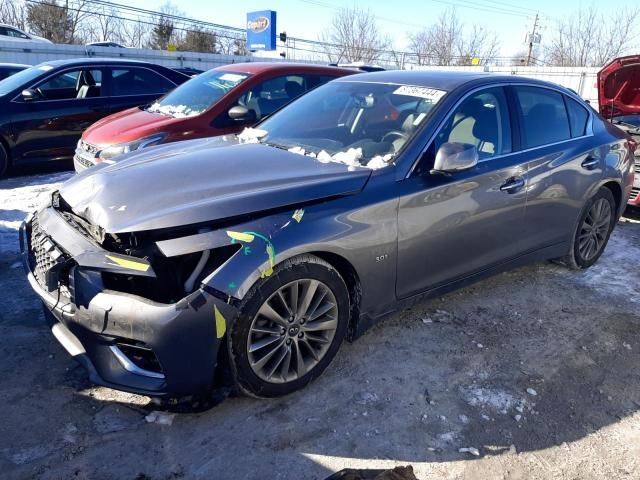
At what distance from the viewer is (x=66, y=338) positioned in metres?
2.67

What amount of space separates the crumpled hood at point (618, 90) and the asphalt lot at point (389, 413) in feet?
13.5

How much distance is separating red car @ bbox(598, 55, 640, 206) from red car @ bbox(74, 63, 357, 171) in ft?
11.2

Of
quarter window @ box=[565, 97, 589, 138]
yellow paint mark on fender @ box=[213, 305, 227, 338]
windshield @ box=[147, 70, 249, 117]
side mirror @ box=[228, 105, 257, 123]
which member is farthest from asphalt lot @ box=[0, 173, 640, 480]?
windshield @ box=[147, 70, 249, 117]

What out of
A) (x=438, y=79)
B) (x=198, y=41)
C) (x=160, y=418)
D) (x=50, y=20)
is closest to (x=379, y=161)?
(x=438, y=79)

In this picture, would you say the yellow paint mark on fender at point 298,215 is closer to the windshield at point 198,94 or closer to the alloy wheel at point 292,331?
the alloy wheel at point 292,331

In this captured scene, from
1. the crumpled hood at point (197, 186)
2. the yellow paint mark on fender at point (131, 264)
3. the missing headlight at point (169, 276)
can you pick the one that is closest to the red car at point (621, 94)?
the crumpled hood at point (197, 186)

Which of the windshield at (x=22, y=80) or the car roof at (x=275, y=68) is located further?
the windshield at (x=22, y=80)

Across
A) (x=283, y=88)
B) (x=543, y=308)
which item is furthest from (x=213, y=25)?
(x=543, y=308)

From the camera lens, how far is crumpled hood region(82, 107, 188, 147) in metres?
5.67

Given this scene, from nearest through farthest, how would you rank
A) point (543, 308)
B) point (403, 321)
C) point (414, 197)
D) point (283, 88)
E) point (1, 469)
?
point (1, 469)
point (414, 197)
point (403, 321)
point (543, 308)
point (283, 88)

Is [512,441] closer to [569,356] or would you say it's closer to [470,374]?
[470,374]

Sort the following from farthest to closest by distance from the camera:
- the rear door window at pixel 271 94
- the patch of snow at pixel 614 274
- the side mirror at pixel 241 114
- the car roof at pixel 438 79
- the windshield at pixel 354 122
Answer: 1. the rear door window at pixel 271 94
2. the side mirror at pixel 241 114
3. the patch of snow at pixel 614 274
4. the car roof at pixel 438 79
5. the windshield at pixel 354 122

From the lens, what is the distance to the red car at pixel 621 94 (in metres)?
6.57

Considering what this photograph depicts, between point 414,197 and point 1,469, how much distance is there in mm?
2422
